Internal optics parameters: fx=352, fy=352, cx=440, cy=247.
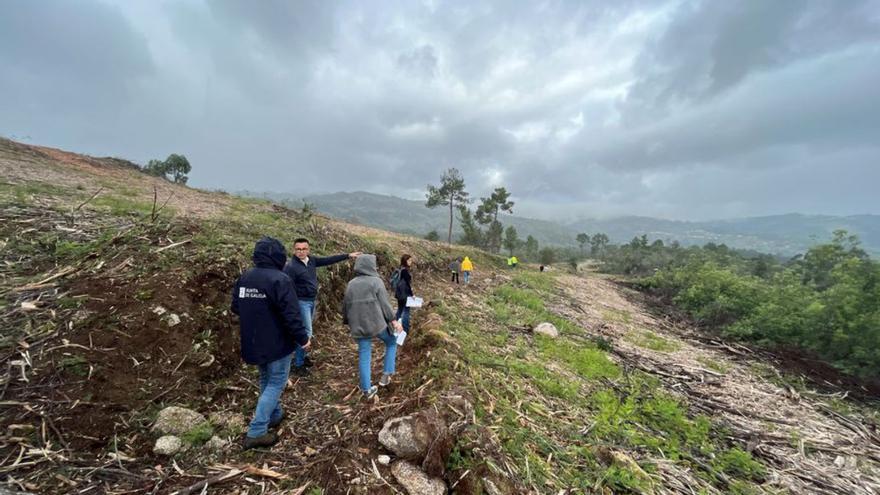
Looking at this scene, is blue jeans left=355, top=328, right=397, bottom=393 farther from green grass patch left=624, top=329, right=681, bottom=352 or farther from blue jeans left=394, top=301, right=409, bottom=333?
green grass patch left=624, top=329, right=681, bottom=352

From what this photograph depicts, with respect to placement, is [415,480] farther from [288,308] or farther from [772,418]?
[772,418]

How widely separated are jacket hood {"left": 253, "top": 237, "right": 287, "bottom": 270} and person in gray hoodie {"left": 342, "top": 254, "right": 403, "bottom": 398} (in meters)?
1.01

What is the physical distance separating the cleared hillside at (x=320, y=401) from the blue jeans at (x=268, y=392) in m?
0.28

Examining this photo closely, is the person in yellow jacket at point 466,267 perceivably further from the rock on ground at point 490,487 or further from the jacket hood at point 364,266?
the rock on ground at point 490,487

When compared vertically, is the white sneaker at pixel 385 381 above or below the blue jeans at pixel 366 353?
below

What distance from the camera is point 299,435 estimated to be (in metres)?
4.54

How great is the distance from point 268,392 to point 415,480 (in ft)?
6.76

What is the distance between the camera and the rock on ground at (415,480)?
350 centimetres

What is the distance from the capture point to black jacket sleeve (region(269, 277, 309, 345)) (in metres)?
4.19

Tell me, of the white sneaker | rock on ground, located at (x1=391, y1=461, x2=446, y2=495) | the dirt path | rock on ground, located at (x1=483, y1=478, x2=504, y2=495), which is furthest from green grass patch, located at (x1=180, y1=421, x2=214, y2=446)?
the dirt path

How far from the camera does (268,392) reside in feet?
14.0

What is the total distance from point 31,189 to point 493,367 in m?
14.5

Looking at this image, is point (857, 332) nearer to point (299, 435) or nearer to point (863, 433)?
point (863, 433)

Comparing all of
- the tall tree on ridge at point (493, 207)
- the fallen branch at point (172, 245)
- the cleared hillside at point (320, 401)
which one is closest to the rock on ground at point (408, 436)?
the cleared hillside at point (320, 401)
